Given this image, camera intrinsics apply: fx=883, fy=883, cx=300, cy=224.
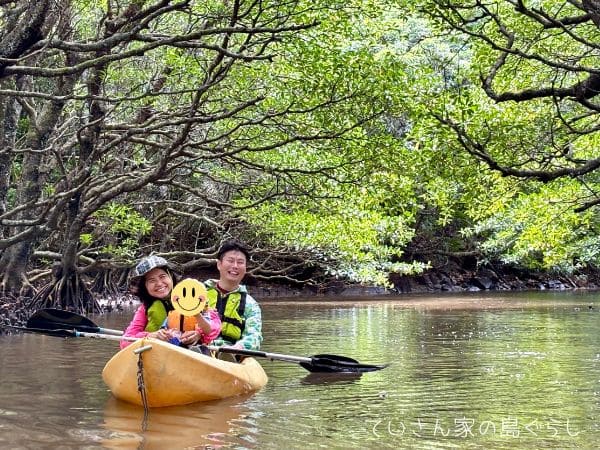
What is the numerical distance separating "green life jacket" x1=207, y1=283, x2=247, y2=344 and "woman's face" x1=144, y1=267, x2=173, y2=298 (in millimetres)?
620

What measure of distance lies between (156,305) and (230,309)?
77 centimetres

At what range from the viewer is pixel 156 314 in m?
6.65

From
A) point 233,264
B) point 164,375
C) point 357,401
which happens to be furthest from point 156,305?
point 357,401

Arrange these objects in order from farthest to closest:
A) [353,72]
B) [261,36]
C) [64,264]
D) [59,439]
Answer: [64,264], [261,36], [353,72], [59,439]

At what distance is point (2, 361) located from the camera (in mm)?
8523

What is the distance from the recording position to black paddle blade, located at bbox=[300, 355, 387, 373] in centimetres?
777

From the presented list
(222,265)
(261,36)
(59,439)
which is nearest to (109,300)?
(261,36)

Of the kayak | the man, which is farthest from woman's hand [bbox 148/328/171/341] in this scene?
the man

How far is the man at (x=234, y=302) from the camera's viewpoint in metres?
6.96

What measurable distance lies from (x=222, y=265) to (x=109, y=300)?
34.5 feet

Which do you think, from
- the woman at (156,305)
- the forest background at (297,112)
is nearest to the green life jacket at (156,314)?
the woman at (156,305)

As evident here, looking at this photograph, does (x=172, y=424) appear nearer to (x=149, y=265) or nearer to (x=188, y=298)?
(x=188, y=298)

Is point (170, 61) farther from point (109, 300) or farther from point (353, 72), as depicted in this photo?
point (109, 300)

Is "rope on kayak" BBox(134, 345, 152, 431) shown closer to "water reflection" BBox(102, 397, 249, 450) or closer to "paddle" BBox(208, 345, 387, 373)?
"water reflection" BBox(102, 397, 249, 450)
